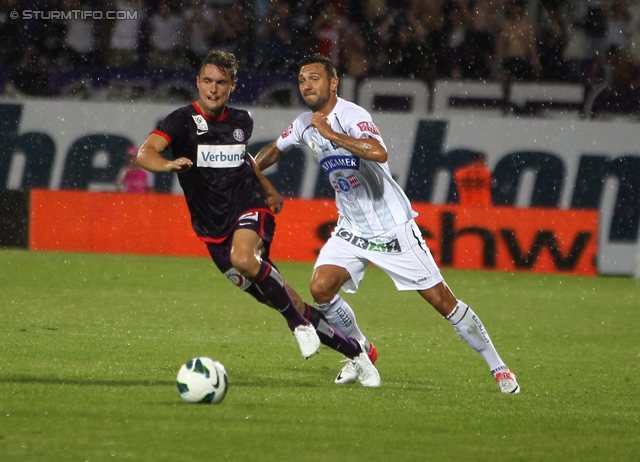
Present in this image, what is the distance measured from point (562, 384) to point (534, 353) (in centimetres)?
142

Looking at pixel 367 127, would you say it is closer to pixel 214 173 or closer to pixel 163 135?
pixel 214 173

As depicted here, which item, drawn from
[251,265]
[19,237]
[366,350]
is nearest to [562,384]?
[366,350]

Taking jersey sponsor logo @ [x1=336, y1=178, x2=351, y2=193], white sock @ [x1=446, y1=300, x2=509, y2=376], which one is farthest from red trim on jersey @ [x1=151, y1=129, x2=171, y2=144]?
white sock @ [x1=446, y1=300, x2=509, y2=376]

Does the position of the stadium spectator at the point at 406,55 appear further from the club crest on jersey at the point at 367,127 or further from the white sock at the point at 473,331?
the white sock at the point at 473,331

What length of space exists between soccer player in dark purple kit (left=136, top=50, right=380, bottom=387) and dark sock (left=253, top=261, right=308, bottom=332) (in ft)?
0.24

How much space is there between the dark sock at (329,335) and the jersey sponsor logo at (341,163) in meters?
0.86

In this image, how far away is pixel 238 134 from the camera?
6301 mm

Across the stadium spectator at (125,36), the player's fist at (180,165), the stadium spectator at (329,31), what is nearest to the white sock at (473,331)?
the player's fist at (180,165)

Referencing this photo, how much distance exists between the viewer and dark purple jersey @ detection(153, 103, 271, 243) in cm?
619

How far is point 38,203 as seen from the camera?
1459 centimetres

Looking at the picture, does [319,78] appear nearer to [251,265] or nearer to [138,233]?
[251,265]

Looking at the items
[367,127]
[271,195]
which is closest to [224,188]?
[271,195]

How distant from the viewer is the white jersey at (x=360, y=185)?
620 centimetres

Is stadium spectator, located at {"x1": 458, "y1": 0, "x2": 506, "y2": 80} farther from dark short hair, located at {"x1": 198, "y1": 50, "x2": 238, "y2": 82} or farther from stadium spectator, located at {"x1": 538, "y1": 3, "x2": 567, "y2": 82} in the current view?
dark short hair, located at {"x1": 198, "y1": 50, "x2": 238, "y2": 82}
